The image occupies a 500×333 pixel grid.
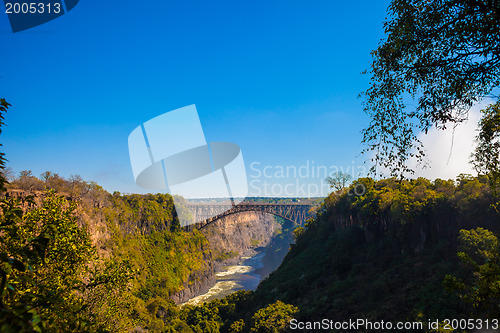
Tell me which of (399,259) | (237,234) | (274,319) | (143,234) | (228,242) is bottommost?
(228,242)

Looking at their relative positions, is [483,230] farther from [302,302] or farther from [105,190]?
[105,190]

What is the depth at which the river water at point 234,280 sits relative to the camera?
66200 mm

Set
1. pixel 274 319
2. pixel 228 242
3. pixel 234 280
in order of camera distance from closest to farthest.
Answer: pixel 274 319
pixel 234 280
pixel 228 242

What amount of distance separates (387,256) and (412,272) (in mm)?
5363

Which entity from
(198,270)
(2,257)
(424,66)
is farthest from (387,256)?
(198,270)

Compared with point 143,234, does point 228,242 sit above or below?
below

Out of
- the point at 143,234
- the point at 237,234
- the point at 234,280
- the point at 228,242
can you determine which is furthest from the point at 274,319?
the point at 237,234

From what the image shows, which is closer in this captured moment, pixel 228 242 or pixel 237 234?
pixel 228 242

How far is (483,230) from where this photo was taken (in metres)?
20.3

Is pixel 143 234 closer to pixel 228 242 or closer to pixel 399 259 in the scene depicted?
pixel 399 259

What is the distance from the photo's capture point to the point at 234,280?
8288 cm

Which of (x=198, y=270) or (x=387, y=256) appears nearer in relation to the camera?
(x=387, y=256)

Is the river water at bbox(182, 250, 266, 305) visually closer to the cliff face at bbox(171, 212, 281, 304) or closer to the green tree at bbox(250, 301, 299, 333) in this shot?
the cliff face at bbox(171, 212, 281, 304)

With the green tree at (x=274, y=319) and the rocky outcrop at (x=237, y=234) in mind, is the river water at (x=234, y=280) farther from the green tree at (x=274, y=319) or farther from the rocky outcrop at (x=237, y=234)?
the green tree at (x=274, y=319)
